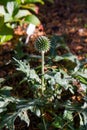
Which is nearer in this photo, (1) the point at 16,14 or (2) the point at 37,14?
(1) the point at 16,14

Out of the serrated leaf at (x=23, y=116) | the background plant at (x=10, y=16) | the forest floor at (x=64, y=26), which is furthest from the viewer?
the forest floor at (x=64, y=26)

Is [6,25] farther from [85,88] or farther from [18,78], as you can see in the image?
[85,88]

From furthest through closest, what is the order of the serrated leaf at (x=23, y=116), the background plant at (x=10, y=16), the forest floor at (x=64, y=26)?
the forest floor at (x=64, y=26) < the background plant at (x=10, y=16) < the serrated leaf at (x=23, y=116)

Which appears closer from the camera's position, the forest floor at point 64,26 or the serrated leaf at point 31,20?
the serrated leaf at point 31,20

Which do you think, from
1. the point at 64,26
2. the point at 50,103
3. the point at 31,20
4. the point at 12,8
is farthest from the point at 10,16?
the point at 50,103

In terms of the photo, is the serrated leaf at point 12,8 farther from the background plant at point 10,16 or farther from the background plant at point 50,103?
the background plant at point 50,103

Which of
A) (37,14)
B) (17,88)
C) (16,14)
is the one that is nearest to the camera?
(17,88)

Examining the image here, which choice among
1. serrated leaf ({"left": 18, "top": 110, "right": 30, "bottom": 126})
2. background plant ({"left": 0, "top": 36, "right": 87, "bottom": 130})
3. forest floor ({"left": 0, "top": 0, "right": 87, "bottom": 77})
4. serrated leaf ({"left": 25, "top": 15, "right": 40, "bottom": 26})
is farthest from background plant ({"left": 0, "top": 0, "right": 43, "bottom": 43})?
serrated leaf ({"left": 18, "top": 110, "right": 30, "bottom": 126})

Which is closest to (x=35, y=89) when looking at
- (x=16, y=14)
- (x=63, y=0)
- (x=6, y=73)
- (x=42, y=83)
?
(x=42, y=83)

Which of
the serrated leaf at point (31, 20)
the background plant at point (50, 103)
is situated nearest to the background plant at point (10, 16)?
the serrated leaf at point (31, 20)

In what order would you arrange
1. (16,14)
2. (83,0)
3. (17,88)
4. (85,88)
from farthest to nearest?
(83,0)
(16,14)
(17,88)
(85,88)

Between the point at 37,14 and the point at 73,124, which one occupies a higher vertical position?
the point at 37,14
